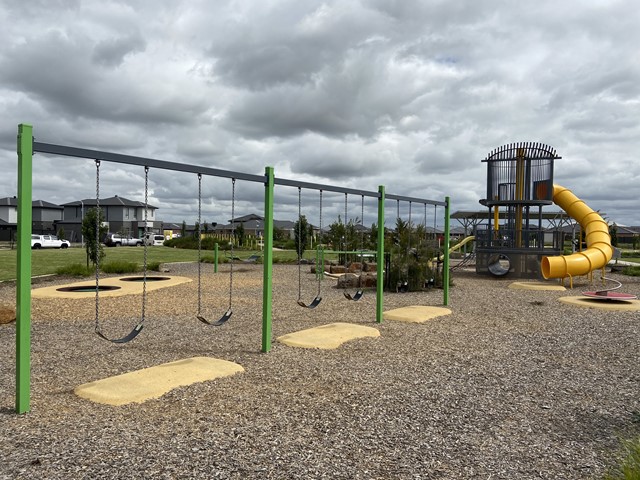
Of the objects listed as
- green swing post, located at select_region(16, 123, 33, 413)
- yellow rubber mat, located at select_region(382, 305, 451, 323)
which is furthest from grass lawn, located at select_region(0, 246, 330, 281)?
green swing post, located at select_region(16, 123, 33, 413)

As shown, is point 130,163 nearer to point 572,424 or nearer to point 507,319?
point 572,424

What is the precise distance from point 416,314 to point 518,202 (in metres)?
10.2

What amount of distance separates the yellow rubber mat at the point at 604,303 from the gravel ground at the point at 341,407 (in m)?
2.75

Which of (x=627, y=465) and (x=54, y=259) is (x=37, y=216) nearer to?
(x=54, y=259)

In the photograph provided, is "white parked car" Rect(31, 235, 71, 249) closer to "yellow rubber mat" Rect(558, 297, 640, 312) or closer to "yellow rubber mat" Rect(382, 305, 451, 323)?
"yellow rubber mat" Rect(382, 305, 451, 323)

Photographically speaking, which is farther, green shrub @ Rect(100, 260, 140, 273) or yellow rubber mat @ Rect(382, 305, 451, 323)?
green shrub @ Rect(100, 260, 140, 273)

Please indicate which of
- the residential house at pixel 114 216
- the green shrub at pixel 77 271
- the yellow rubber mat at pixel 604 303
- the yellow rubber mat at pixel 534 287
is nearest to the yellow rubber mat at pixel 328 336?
the yellow rubber mat at pixel 604 303

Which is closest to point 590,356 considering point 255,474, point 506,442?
point 506,442

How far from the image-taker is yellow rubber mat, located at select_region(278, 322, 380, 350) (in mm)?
6691

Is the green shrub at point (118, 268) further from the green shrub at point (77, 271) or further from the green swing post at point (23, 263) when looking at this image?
the green swing post at point (23, 263)

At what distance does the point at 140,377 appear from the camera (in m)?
4.98

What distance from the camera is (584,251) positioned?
17.0 meters

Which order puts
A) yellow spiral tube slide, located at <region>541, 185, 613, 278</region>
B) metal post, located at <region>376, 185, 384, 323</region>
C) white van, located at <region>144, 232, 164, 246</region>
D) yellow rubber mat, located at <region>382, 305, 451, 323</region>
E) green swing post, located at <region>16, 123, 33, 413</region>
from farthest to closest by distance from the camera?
white van, located at <region>144, 232, 164, 246</region>
yellow spiral tube slide, located at <region>541, 185, 613, 278</region>
yellow rubber mat, located at <region>382, 305, 451, 323</region>
metal post, located at <region>376, 185, 384, 323</region>
green swing post, located at <region>16, 123, 33, 413</region>

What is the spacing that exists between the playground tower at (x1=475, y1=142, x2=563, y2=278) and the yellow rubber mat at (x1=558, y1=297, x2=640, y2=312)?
5.23 m
